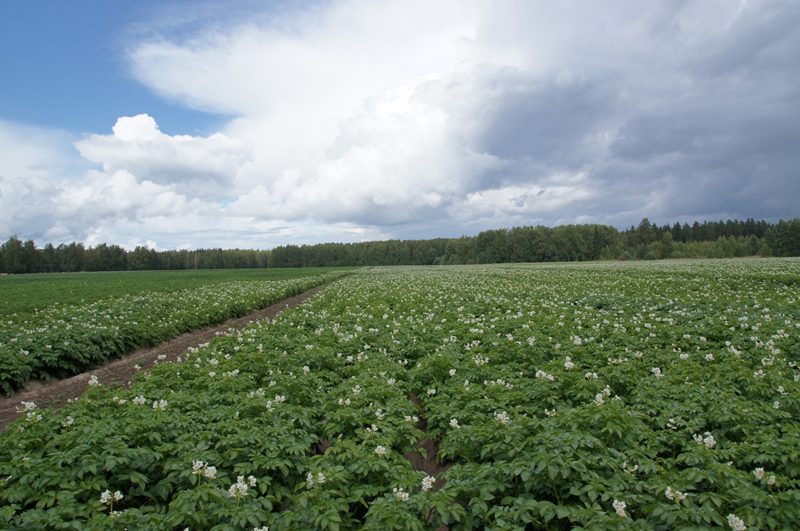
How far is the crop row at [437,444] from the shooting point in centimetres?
373

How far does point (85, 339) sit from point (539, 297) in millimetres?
18235

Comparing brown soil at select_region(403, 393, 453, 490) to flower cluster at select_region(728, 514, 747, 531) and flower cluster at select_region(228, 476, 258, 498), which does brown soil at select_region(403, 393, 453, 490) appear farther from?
flower cluster at select_region(728, 514, 747, 531)

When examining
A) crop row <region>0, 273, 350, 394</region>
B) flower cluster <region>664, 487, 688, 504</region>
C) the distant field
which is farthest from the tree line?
flower cluster <region>664, 487, 688, 504</region>

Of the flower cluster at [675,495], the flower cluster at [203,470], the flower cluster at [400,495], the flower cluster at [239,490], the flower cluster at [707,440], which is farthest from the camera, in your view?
the flower cluster at [707,440]

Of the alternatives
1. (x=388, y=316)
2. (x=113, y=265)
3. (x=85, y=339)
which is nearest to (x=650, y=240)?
(x=388, y=316)

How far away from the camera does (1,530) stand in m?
3.51

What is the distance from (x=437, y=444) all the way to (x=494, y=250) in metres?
117

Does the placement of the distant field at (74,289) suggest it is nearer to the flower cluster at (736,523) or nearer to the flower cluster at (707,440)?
the flower cluster at (707,440)

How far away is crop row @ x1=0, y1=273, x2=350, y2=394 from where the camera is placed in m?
10.4

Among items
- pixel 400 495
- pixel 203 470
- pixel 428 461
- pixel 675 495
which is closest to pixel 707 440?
pixel 675 495

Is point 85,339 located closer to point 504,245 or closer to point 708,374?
point 708,374

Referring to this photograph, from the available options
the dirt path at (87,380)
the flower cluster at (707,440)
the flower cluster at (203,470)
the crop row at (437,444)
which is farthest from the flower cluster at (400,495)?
the dirt path at (87,380)

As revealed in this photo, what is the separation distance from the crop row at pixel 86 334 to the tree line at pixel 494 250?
4090 inches

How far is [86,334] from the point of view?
12.5m
